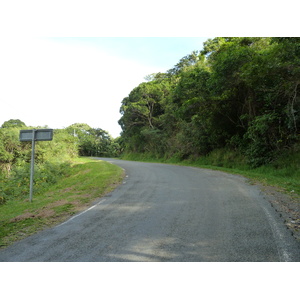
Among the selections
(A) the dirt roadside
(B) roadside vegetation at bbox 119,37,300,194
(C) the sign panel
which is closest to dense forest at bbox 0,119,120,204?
(C) the sign panel

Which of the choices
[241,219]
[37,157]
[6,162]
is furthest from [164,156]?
[241,219]

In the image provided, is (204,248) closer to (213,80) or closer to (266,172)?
(266,172)

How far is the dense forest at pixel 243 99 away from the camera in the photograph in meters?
11.7

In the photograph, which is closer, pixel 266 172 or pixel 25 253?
pixel 25 253

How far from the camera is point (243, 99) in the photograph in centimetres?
1820

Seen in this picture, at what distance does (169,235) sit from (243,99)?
16.1 m

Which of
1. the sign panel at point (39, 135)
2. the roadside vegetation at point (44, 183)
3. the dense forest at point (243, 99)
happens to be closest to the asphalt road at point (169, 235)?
the roadside vegetation at point (44, 183)

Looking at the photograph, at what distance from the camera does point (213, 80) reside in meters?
14.7

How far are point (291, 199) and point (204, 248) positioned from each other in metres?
4.86

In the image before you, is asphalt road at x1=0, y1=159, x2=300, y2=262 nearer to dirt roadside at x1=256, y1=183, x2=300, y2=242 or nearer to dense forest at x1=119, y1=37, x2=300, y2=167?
dirt roadside at x1=256, y1=183, x2=300, y2=242

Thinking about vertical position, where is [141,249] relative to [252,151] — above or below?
below

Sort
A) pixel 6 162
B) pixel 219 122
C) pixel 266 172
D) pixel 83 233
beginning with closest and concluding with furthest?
Result: pixel 83 233
pixel 266 172
pixel 219 122
pixel 6 162

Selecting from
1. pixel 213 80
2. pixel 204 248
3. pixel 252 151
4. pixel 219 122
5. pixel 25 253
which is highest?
pixel 213 80

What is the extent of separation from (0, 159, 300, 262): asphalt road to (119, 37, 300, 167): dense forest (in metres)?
6.76
